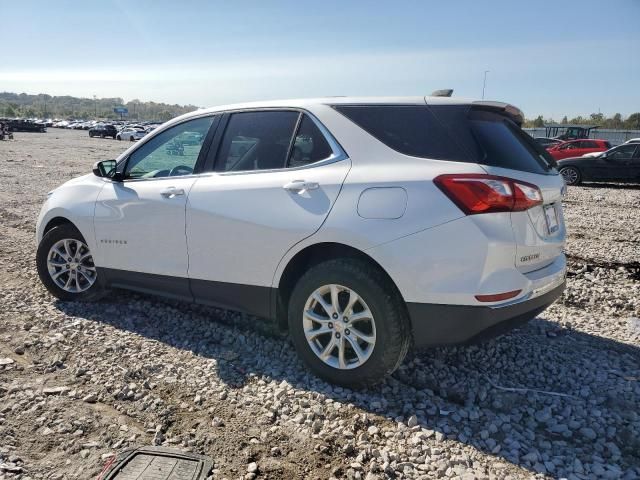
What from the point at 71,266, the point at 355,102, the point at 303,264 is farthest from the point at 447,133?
the point at 71,266

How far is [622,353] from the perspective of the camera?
13.1ft

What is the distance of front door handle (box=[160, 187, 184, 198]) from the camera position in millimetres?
3918

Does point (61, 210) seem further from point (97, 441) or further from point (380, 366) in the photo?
point (380, 366)

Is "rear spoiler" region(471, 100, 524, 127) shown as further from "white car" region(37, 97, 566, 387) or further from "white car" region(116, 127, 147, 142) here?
"white car" region(116, 127, 147, 142)

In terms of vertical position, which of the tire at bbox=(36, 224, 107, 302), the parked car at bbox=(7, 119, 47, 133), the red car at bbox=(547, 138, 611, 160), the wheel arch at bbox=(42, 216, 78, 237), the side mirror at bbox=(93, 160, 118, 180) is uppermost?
the parked car at bbox=(7, 119, 47, 133)

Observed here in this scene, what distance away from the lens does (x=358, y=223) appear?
3.05m

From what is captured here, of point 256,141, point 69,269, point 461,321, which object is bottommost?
point 69,269

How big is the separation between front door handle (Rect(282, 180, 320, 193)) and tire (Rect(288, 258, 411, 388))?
50 centimetres

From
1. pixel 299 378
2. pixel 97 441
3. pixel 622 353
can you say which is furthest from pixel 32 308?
pixel 622 353

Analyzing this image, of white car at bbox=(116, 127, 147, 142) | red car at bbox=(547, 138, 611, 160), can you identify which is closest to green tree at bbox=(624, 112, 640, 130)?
red car at bbox=(547, 138, 611, 160)

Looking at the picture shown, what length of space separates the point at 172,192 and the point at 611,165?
15771mm

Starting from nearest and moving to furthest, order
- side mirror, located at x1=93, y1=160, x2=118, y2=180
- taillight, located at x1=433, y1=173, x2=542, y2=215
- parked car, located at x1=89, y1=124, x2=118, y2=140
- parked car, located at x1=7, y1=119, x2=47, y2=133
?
taillight, located at x1=433, y1=173, x2=542, y2=215 < side mirror, located at x1=93, y1=160, x2=118, y2=180 < parked car, located at x1=89, y1=124, x2=118, y2=140 < parked car, located at x1=7, y1=119, x2=47, y2=133

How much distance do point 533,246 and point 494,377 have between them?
1083 mm

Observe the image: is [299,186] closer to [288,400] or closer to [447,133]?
[447,133]
